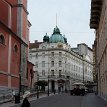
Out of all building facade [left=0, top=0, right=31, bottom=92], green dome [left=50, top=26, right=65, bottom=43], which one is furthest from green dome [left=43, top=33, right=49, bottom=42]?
building facade [left=0, top=0, right=31, bottom=92]

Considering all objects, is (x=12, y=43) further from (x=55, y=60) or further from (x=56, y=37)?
(x=56, y=37)

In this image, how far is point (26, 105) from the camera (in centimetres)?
1403

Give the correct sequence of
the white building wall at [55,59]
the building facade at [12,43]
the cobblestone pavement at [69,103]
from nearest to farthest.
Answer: the cobblestone pavement at [69,103], the building facade at [12,43], the white building wall at [55,59]

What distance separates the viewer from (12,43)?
4978cm

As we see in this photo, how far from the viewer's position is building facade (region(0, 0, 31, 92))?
45.7m

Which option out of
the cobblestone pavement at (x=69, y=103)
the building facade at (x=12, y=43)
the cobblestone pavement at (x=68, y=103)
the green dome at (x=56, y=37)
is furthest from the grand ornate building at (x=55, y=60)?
the cobblestone pavement at (x=69, y=103)

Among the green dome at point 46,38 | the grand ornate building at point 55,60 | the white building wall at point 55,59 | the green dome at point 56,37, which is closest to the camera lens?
the grand ornate building at point 55,60

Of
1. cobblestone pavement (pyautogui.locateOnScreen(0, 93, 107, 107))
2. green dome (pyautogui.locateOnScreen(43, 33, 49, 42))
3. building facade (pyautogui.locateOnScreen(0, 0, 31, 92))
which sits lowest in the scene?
cobblestone pavement (pyautogui.locateOnScreen(0, 93, 107, 107))

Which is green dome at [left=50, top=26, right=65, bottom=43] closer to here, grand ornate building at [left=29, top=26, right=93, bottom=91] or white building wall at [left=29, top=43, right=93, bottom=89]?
grand ornate building at [left=29, top=26, right=93, bottom=91]

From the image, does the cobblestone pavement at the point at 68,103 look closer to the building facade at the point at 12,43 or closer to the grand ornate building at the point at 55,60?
the building facade at the point at 12,43

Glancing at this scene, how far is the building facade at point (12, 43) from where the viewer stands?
150ft

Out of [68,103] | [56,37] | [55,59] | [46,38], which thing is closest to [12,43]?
[68,103]

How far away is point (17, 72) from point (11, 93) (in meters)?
6.70

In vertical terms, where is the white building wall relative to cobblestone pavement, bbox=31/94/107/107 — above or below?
above
